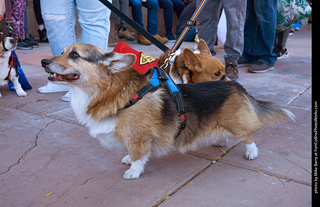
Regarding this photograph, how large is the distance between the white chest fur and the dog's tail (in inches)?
51.9

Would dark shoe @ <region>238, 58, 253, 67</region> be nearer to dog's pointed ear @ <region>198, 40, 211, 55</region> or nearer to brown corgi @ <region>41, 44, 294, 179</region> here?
dog's pointed ear @ <region>198, 40, 211, 55</region>

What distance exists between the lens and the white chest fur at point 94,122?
7.86 feet

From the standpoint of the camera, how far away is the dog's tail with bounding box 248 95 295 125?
2.93 metres

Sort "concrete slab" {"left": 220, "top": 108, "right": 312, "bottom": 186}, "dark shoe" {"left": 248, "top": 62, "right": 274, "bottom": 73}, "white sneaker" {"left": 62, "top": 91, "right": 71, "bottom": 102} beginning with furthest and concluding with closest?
1. "dark shoe" {"left": 248, "top": 62, "right": 274, "bottom": 73}
2. "white sneaker" {"left": 62, "top": 91, "right": 71, "bottom": 102}
3. "concrete slab" {"left": 220, "top": 108, "right": 312, "bottom": 186}

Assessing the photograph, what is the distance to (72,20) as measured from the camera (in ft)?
13.9

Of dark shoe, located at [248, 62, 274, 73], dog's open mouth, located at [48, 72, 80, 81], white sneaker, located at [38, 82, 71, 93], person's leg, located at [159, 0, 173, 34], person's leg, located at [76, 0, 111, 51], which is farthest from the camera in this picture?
person's leg, located at [159, 0, 173, 34]

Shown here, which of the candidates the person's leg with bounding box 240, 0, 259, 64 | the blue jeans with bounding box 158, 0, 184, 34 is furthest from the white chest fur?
the blue jeans with bounding box 158, 0, 184, 34

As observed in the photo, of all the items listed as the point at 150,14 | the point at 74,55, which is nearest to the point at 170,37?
the point at 150,14

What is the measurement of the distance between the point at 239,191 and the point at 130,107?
1009 mm

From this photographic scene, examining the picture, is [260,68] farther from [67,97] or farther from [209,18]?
[67,97]

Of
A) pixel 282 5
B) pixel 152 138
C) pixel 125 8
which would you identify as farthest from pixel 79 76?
pixel 125 8

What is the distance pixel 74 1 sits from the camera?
4066mm

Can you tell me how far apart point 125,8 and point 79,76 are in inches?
263

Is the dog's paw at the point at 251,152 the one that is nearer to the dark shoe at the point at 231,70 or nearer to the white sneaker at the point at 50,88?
the dark shoe at the point at 231,70
